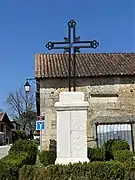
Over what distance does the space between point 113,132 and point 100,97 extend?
6.92ft

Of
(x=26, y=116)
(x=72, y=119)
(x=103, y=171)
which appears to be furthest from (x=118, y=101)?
(x=26, y=116)

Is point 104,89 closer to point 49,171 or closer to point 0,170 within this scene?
point 0,170

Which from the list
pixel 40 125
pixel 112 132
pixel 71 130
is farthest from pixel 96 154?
pixel 71 130

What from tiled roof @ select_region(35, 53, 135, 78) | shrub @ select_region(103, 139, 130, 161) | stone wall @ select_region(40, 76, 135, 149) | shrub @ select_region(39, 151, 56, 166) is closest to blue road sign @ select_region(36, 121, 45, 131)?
shrub @ select_region(39, 151, 56, 166)

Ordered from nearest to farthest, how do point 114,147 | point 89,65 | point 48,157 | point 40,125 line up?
1. point 114,147
2. point 48,157
3. point 40,125
4. point 89,65

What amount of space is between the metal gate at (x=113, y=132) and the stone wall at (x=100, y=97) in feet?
0.93

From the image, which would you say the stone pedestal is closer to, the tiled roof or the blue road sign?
the blue road sign

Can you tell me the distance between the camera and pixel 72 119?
870 cm

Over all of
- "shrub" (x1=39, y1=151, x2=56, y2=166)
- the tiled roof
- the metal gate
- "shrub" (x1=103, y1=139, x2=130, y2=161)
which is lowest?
"shrub" (x1=39, y1=151, x2=56, y2=166)

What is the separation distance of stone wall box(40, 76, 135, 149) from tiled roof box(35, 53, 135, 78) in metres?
0.38

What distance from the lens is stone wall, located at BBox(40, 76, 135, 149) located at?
70.2ft

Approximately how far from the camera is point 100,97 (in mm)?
21672

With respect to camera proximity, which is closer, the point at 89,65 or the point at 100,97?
the point at 100,97

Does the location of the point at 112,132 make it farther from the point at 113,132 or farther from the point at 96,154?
the point at 96,154
